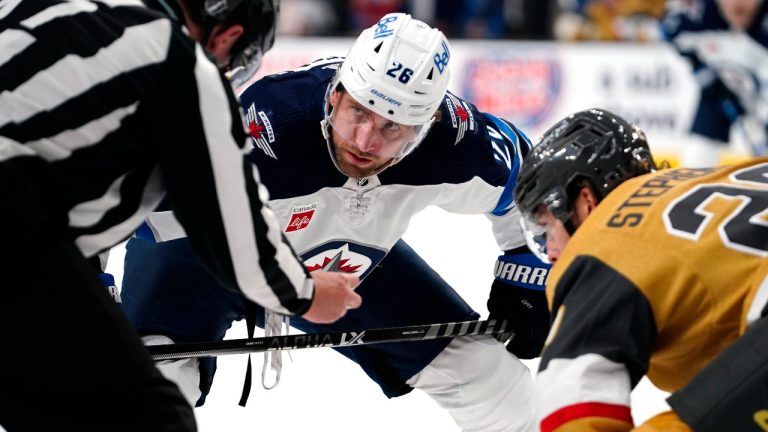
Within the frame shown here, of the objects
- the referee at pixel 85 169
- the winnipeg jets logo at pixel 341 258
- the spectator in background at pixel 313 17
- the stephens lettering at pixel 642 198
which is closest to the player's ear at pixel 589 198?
the stephens lettering at pixel 642 198

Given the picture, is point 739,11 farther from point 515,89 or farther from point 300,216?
point 300,216

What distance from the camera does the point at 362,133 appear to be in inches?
105

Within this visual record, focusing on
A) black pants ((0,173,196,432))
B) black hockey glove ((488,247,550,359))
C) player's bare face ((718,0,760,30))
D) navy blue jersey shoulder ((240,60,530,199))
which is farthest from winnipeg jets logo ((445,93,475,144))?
player's bare face ((718,0,760,30))

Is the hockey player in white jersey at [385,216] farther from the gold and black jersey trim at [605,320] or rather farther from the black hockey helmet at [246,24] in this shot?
the gold and black jersey trim at [605,320]

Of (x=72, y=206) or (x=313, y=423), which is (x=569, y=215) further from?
(x=313, y=423)

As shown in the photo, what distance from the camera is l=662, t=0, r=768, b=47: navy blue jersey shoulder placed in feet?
20.9

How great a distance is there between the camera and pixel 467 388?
293 cm

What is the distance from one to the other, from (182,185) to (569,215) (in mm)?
691

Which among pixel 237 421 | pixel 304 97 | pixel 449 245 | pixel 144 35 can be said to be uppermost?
pixel 144 35

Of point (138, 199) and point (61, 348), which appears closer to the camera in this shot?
point (61, 348)

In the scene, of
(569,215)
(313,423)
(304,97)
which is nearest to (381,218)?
(304,97)

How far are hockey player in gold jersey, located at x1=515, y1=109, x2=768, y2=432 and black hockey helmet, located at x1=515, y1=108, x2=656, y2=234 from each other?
0.41 ft

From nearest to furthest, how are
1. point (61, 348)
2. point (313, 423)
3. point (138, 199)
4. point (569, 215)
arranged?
point (61, 348) → point (138, 199) → point (569, 215) → point (313, 423)

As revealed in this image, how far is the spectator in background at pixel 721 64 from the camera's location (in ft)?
20.9
